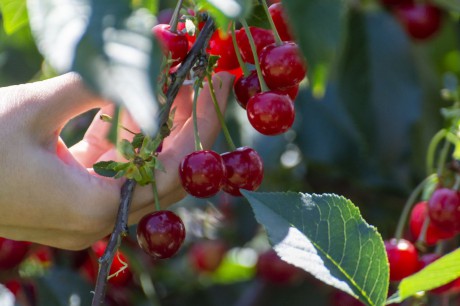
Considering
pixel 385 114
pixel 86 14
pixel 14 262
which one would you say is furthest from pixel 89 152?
pixel 385 114

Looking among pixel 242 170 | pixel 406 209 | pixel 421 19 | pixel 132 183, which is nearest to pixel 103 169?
pixel 132 183

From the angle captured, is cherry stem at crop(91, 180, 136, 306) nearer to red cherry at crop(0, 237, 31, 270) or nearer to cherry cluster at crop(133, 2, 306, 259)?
cherry cluster at crop(133, 2, 306, 259)

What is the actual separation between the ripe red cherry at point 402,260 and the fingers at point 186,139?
258mm

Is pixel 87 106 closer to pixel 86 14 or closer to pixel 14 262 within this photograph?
pixel 86 14

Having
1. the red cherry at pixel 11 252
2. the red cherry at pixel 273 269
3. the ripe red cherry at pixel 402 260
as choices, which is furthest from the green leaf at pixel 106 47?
the red cherry at pixel 273 269

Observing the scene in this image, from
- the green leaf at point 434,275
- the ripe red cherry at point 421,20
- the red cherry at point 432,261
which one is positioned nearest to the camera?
Answer: the green leaf at point 434,275

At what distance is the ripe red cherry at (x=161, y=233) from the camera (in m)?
0.89

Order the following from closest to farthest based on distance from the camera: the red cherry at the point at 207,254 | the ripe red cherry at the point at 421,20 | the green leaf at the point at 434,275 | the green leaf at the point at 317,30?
the green leaf at the point at 317,30 < the green leaf at the point at 434,275 < the ripe red cherry at the point at 421,20 < the red cherry at the point at 207,254

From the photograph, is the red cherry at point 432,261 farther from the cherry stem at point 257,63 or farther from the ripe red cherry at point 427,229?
the cherry stem at point 257,63

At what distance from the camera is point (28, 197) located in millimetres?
932

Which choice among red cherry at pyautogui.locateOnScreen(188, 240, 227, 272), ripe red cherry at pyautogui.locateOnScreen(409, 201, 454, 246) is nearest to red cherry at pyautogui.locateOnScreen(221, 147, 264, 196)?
ripe red cherry at pyautogui.locateOnScreen(409, 201, 454, 246)

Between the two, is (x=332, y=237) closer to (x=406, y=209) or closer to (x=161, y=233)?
(x=161, y=233)

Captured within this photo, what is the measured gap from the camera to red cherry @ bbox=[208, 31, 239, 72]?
0.94m

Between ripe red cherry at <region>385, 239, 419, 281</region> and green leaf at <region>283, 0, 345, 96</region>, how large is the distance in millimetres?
446
